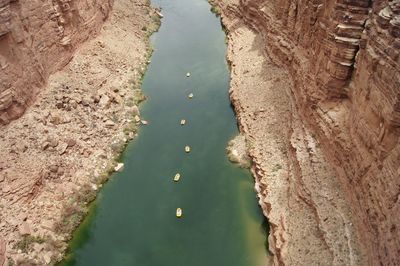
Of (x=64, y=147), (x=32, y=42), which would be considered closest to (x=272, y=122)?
(x=64, y=147)

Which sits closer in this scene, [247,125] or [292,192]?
[292,192]

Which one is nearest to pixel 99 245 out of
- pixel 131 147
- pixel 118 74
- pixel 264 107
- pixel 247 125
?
pixel 131 147

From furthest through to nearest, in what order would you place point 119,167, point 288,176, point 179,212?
point 119,167, point 179,212, point 288,176

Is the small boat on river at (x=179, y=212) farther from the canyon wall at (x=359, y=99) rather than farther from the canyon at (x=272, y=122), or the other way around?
the canyon wall at (x=359, y=99)

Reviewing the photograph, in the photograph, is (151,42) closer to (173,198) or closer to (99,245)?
(173,198)

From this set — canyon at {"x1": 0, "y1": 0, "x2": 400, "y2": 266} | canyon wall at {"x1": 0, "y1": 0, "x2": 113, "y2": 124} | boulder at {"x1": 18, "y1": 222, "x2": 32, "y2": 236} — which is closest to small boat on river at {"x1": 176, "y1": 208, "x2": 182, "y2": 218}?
canyon at {"x1": 0, "y1": 0, "x2": 400, "y2": 266}

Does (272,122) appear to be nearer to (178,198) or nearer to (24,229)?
(178,198)
